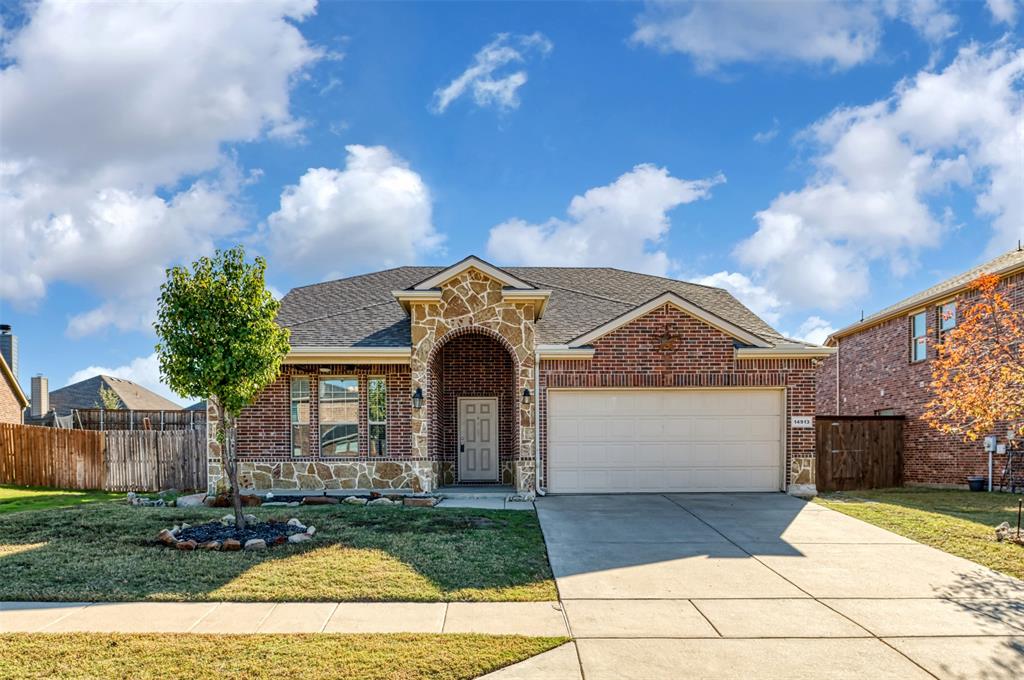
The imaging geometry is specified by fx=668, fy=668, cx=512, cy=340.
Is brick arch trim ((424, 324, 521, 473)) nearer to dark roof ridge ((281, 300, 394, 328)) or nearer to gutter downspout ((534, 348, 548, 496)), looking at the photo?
gutter downspout ((534, 348, 548, 496))

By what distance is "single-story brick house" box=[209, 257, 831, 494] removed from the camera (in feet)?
44.7

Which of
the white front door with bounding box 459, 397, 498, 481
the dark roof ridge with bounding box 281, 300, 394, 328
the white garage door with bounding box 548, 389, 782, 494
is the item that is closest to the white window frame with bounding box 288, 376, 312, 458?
the dark roof ridge with bounding box 281, 300, 394, 328

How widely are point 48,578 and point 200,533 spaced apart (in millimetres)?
2250

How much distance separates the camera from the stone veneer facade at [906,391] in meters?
16.7

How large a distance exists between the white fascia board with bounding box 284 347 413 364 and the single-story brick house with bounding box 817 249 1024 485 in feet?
40.9

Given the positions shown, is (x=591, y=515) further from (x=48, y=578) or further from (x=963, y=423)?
(x=963, y=423)

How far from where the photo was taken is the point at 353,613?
6.20m

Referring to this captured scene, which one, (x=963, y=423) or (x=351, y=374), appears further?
(x=963, y=423)

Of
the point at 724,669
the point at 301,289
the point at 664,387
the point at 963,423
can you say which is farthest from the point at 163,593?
Result: the point at 963,423

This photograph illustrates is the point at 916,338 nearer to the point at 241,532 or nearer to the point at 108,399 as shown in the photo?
the point at 241,532

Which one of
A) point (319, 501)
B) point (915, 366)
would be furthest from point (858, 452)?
point (319, 501)

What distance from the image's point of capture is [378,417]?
14109 millimetres

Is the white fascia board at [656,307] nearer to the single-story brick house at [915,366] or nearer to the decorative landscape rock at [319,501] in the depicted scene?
the decorative landscape rock at [319,501]

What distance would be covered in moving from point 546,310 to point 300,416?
6275 mm
